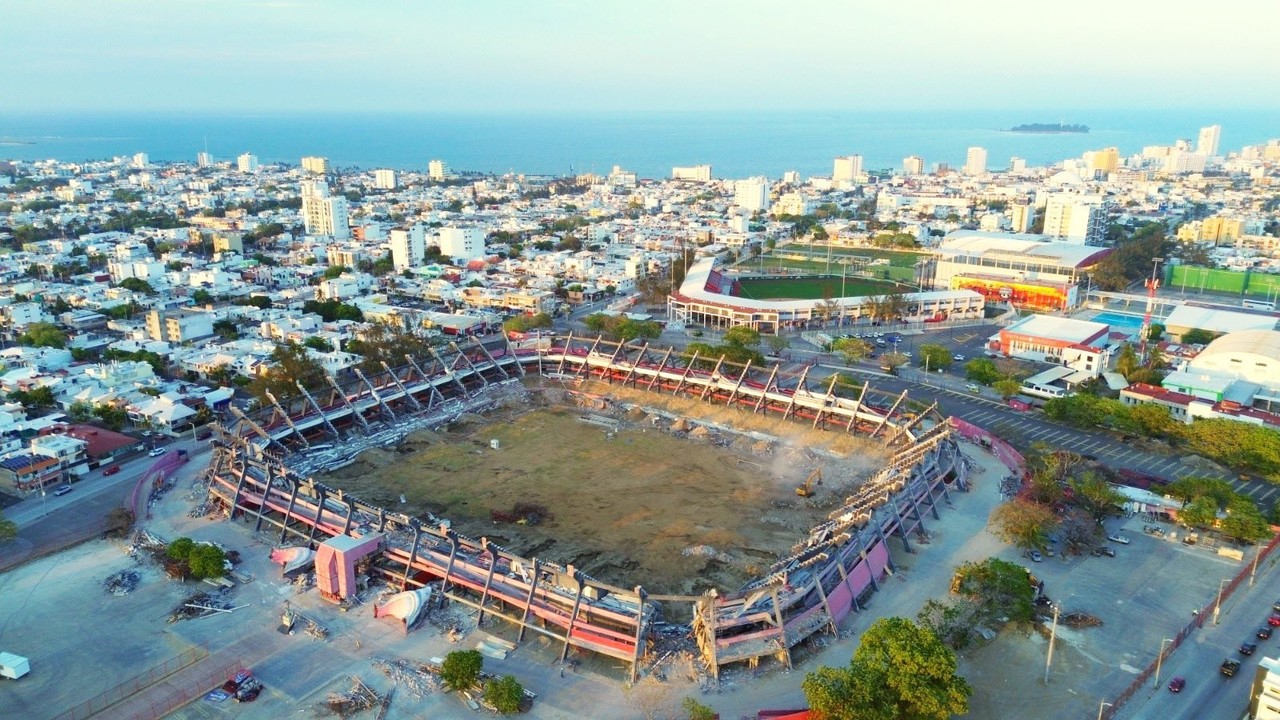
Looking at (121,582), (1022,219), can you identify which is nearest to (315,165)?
(1022,219)

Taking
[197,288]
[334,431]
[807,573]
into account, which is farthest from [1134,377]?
[197,288]

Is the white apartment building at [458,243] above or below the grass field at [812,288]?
above

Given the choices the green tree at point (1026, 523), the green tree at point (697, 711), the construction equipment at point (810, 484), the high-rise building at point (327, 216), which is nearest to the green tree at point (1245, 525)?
the green tree at point (1026, 523)

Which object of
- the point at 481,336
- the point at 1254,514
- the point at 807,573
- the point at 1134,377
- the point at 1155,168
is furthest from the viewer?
the point at 1155,168

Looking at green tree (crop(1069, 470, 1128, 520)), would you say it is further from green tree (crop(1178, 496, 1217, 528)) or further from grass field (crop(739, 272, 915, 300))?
grass field (crop(739, 272, 915, 300))

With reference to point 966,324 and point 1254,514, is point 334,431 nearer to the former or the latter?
point 1254,514

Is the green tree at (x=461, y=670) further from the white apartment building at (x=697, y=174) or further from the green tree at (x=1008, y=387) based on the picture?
the white apartment building at (x=697, y=174)
